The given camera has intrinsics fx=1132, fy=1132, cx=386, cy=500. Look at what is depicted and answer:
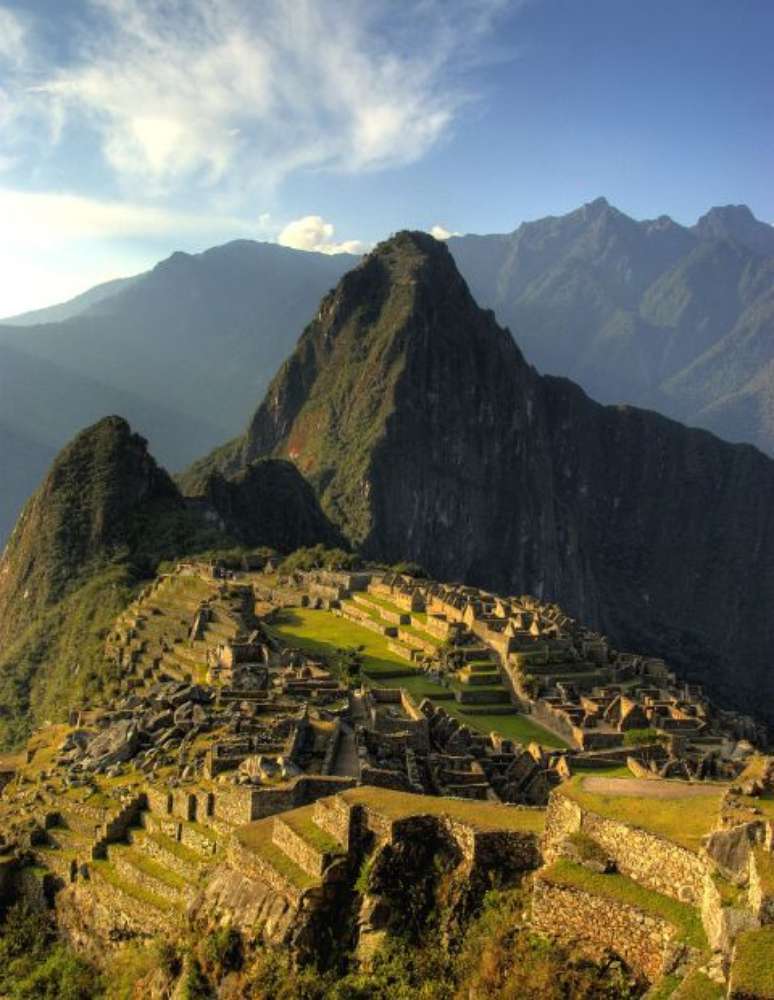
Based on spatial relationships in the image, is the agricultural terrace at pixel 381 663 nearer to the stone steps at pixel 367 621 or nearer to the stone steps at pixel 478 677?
the stone steps at pixel 367 621

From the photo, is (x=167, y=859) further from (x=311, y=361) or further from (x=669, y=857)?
(x=311, y=361)

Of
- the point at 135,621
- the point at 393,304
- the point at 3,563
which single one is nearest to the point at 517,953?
the point at 135,621

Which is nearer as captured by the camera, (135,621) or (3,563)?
(135,621)

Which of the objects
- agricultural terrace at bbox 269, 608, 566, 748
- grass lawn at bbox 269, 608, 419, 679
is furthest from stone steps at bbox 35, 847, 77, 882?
grass lawn at bbox 269, 608, 419, 679

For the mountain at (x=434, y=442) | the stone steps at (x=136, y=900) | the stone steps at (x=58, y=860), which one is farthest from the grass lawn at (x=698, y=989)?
the mountain at (x=434, y=442)

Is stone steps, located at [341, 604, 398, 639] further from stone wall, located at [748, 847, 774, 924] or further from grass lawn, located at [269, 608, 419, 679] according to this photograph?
stone wall, located at [748, 847, 774, 924]
